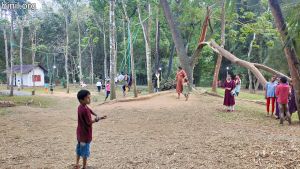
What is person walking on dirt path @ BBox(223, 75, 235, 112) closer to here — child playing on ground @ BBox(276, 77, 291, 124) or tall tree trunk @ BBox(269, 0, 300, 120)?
child playing on ground @ BBox(276, 77, 291, 124)

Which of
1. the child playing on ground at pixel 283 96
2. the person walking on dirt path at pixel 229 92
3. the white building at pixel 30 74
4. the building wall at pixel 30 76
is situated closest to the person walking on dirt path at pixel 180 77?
the person walking on dirt path at pixel 229 92

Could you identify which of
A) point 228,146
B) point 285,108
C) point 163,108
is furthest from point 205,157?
point 163,108

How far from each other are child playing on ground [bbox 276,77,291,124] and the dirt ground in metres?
0.46

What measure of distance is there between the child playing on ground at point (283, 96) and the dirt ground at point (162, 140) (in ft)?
1.52

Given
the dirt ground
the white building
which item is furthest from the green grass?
the white building

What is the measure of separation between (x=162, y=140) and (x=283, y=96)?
5165mm

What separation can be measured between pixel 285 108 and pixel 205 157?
604 centimetres

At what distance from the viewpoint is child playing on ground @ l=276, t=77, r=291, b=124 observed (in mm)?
12023

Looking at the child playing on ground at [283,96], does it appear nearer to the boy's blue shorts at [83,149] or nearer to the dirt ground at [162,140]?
the dirt ground at [162,140]

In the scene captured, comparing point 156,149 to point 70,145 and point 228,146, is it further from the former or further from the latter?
point 70,145

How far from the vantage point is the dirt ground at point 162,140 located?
707 centimetres

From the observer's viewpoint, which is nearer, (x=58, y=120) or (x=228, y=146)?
(x=228, y=146)

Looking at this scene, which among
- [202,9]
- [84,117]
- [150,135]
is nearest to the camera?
[84,117]

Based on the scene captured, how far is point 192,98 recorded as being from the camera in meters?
17.5
